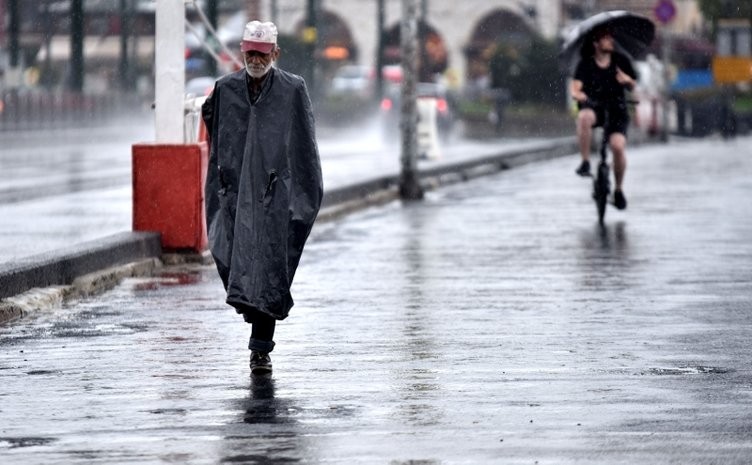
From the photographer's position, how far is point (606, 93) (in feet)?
61.8

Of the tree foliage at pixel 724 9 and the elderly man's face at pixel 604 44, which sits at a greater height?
the tree foliage at pixel 724 9

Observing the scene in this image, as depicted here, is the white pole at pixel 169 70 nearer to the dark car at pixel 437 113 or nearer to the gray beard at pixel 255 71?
the gray beard at pixel 255 71

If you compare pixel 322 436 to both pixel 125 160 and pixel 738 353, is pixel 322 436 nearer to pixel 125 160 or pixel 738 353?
pixel 738 353

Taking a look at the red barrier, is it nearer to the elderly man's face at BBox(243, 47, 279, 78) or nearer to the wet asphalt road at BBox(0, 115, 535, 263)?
the wet asphalt road at BBox(0, 115, 535, 263)

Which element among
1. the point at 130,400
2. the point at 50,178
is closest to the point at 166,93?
the point at 130,400

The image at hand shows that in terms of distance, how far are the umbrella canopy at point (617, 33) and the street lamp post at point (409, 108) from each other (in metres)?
2.96

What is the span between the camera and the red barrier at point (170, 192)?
14789 millimetres

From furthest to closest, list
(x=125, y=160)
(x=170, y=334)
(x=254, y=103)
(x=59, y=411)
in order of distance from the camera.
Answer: (x=125, y=160) < (x=170, y=334) < (x=254, y=103) < (x=59, y=411)

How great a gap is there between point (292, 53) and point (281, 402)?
66.3 metres

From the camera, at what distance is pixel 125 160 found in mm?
33625

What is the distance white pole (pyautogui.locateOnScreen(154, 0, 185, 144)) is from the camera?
1505cm

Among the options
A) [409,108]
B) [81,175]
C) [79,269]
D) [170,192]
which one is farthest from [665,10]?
[79,269]

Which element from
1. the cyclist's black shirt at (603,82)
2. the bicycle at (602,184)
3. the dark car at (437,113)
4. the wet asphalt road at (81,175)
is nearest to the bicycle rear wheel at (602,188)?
the bicycle at (602,184)

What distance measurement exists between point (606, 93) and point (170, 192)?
548 cm
